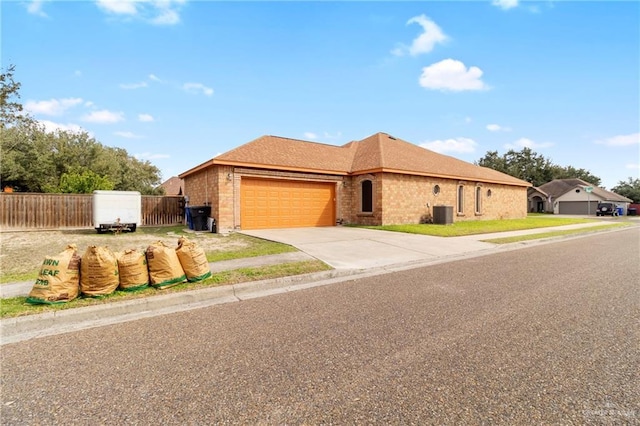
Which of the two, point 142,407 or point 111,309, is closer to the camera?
point 142,407

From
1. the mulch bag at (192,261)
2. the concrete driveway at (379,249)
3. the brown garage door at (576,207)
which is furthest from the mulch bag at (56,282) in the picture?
the brown garage door at (576,207)

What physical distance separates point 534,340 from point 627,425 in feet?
4.62

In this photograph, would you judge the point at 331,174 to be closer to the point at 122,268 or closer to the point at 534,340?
the point at 122,268

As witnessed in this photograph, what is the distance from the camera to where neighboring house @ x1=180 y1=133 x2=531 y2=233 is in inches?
610

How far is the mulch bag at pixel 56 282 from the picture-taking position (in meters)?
4.62

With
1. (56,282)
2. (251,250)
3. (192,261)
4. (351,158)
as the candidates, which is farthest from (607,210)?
(56,282)

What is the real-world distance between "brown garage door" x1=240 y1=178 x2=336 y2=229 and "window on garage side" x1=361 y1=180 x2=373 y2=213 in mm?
1753

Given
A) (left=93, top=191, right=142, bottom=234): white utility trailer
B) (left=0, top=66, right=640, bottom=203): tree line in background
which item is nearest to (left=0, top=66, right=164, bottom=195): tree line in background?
(left=0, top=66, right=640, bottom=203): tree line in background

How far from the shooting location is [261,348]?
11.4 ft

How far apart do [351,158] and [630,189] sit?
2917 inches

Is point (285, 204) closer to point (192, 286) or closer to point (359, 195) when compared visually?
point (359, 195)

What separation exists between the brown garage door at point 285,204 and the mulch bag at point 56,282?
34.7 ft

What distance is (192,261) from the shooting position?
5.81m

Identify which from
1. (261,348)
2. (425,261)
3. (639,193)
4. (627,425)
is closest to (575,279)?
(425,261)
